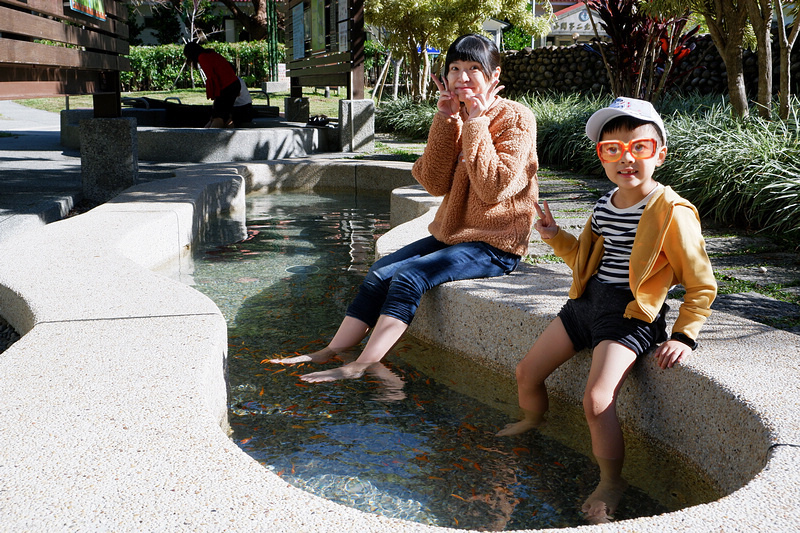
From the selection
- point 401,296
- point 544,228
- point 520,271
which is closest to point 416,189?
point 520,271

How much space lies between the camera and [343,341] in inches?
140

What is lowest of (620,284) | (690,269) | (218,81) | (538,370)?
(538,370)

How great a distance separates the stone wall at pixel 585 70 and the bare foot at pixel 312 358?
12.7 m

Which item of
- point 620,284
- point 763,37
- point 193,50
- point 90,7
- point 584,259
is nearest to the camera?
point 620,284

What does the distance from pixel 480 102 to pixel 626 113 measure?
41.7 inches

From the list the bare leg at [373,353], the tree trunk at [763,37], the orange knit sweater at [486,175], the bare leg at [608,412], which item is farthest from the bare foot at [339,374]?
the tree trunk at [763,37]

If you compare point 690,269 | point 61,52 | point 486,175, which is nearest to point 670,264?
point 690,269

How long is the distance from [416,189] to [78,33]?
150 inches

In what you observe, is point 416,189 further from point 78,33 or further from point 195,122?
point 195,122

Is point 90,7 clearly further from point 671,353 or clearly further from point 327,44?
point 671,353

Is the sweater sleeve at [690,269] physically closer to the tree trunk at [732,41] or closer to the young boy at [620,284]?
the young boy at [620,284]

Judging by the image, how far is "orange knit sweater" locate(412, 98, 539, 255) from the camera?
352cm

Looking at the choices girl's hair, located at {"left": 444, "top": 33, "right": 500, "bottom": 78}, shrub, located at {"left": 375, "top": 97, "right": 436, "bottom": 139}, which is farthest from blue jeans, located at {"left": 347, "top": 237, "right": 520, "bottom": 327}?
shrub, located at {"left": 375, "top": 97, "right": 436, "bottom": 139}

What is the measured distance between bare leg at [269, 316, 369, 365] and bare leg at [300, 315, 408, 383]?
150mm
